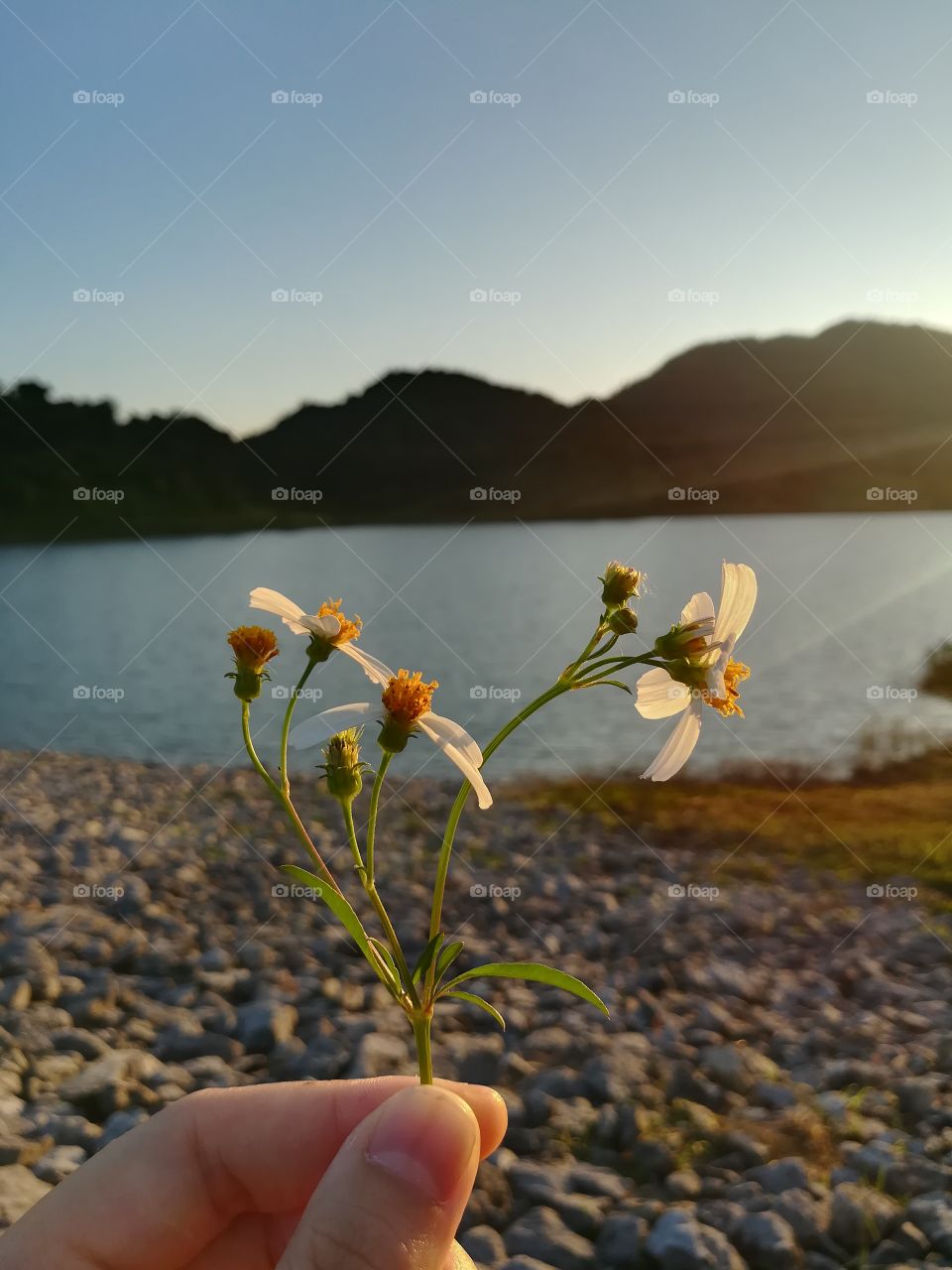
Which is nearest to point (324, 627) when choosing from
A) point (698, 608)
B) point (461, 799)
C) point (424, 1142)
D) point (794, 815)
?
point (461, 799)

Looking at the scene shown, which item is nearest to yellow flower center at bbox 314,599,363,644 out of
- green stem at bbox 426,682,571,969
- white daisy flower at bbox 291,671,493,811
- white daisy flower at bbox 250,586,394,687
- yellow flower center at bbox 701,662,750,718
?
white daisy flower at bbox 250,586,394,687

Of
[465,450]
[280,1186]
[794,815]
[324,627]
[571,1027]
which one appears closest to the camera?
[324,627]

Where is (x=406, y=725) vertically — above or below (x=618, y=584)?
below

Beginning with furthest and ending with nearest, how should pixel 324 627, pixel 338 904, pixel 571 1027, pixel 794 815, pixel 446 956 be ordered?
pixel 794 815
pixel 571 1027
pixel 324 627
pixel 446 956
pixel 338 904

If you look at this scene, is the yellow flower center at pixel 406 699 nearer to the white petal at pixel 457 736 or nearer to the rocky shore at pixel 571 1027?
the white petal at pixel 457 736

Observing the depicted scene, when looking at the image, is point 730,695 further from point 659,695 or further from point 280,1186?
point 280,1186
